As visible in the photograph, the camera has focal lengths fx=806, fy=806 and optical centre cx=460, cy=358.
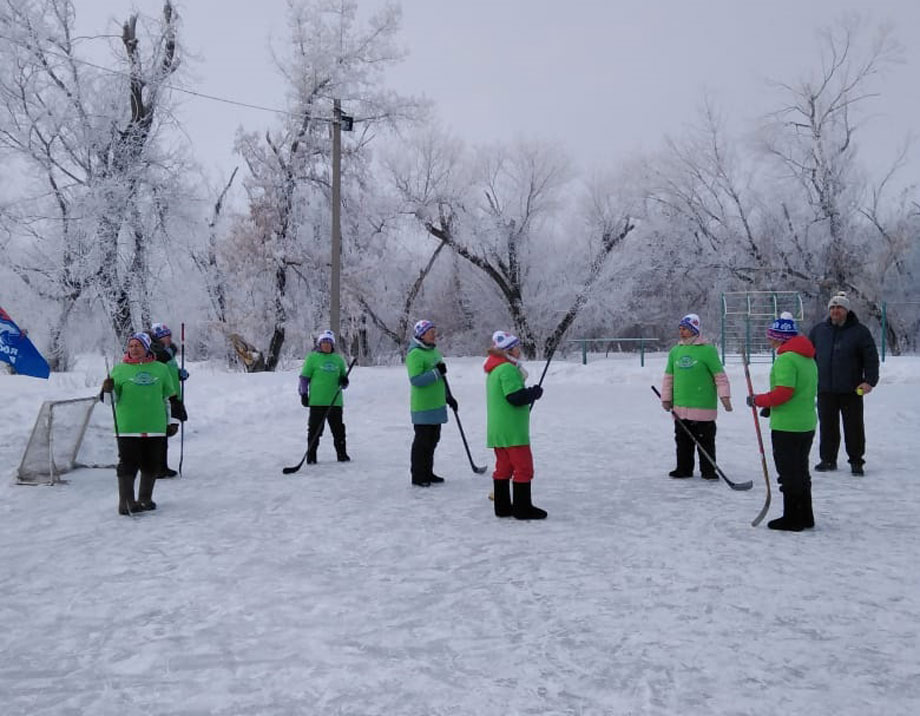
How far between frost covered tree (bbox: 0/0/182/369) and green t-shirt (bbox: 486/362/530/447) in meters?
15.9

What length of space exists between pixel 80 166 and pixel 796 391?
19.0 metres

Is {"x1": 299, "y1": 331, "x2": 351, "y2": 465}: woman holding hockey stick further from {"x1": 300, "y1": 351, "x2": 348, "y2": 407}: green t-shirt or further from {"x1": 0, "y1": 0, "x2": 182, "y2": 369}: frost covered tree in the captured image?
{"x1": 0, "y1": 0, "x2": 182, "y2": 369}: frost covered tree

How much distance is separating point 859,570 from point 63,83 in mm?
20664

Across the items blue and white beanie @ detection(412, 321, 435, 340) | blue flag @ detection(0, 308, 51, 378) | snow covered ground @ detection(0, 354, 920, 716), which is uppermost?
blue and white beanie @ detection(412, 321, 435, 340)

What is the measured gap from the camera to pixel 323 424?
9258 millimetres

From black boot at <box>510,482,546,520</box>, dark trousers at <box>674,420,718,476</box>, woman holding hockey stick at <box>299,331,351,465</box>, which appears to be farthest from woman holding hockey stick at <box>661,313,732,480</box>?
woman holding hockey stick at <box>299,331,351,465</box>

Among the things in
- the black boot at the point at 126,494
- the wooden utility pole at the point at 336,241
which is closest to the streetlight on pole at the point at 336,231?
the wooden utility pole at the point at 336,241

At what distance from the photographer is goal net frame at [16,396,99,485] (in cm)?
828

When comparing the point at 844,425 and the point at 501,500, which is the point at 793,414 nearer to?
the point at 501,500

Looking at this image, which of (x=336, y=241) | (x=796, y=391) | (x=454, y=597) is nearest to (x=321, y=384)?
(x=454, y=597)

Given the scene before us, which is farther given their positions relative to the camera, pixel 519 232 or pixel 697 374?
pixel 519 232

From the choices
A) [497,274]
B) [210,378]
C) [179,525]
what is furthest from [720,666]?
[497,274]

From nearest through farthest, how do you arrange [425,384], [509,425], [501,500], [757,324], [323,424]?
[509,425] → [501,500] → [425,384] → [323,424] → [757,324]

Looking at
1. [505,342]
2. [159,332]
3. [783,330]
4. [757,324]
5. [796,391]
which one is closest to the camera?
[796,391]
